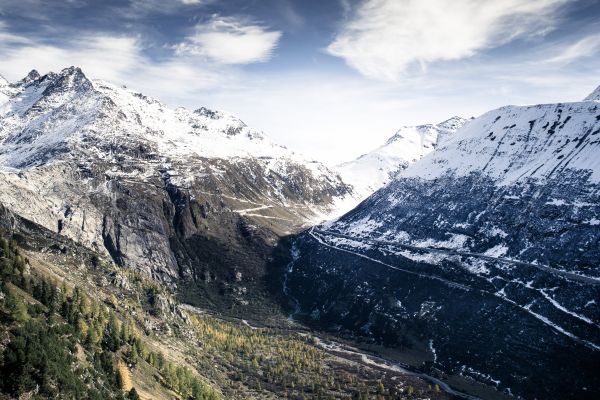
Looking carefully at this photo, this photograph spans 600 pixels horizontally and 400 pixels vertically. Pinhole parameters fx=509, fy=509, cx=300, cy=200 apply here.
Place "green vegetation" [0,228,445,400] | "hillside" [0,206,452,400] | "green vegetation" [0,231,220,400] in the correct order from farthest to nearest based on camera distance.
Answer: "hillside" [0,206,452,400], "green vegetation" [0,228,445,400], "green vegetation" [0,231,220,400]

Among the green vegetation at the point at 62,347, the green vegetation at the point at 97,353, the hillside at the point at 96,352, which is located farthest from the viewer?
the hillside at the point at 96,352

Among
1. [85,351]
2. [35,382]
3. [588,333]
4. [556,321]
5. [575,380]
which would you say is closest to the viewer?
[35,382]

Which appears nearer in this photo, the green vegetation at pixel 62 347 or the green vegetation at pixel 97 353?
the green vegetation at pixel 62 347

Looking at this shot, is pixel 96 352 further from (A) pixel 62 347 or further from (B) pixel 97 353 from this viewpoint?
(A) pixel 62 347

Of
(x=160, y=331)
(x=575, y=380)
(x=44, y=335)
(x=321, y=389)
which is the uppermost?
(x=44, y=335)

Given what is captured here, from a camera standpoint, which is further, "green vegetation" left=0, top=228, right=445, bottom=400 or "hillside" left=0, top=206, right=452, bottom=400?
"hillside" left=0, top=206, right=452, bottom=400

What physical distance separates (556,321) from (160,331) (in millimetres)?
151720

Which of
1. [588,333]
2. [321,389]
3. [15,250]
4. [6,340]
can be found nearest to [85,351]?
[6,340]

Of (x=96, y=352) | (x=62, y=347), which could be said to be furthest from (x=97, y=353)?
(x=62, y=347)

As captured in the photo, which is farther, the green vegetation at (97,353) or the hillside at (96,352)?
the hillside at (96,352)

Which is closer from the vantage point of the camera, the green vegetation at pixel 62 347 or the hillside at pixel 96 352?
the green vegetation at pixel 62 347

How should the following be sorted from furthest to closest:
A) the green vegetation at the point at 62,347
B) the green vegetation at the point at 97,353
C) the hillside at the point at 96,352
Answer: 1. the hillside at the point at 96,352
2. the green vegetation at the point at 97,353
3. the green vegetation at the point at 62,347

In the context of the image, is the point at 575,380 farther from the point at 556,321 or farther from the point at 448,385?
the point at 448,385

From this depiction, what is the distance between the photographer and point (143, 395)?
110 metres
